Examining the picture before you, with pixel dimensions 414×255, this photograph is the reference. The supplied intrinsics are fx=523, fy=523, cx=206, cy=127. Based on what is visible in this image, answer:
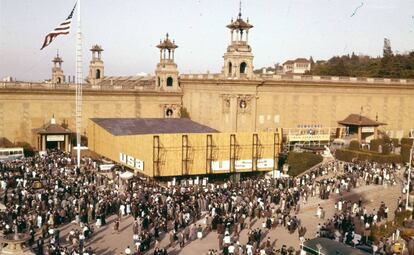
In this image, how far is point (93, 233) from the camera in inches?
1075

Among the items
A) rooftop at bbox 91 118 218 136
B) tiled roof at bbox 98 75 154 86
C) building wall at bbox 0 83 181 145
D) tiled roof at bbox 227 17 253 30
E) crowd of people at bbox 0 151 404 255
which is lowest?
crowd of people at bbox 0 151 404 255

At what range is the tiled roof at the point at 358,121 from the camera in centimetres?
5847

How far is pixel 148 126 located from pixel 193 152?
373 inches

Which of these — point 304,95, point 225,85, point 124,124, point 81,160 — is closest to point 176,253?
point 81,160

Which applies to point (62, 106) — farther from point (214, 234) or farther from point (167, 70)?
point (214, 234)

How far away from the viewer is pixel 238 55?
5503 centimetres

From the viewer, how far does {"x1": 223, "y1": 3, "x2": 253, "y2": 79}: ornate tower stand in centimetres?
5497

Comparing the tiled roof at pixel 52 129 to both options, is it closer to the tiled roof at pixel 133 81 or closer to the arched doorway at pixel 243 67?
the tiled roof at pixel 133 81

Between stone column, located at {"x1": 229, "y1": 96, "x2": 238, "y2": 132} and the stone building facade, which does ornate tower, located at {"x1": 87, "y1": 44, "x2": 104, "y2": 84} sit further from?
stone column, located at {"x1": 229, "y1": 96, "x2": 238, "y2": 132}

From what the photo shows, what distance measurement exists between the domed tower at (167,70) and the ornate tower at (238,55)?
9.22m

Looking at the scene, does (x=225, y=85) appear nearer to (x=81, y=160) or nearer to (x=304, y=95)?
(x=304, y=95)

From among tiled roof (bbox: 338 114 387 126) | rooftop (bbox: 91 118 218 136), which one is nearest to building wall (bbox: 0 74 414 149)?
tiled roof (bbox: 338 114 387 126)

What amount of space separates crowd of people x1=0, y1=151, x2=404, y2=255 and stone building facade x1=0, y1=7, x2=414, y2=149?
50.5ft

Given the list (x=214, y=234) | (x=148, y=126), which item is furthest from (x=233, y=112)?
(x=214, y=234)
